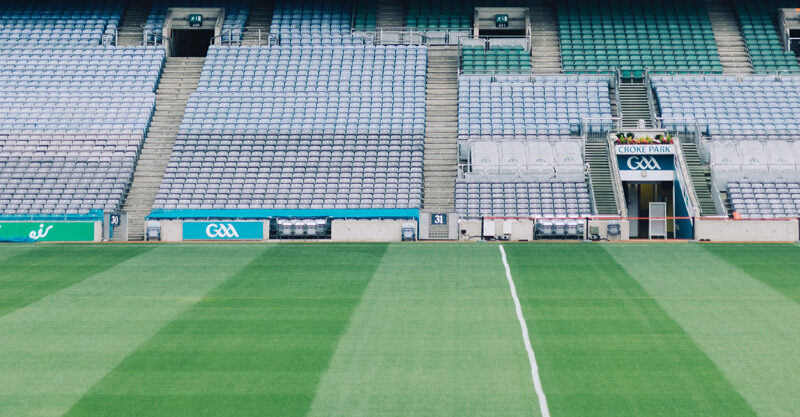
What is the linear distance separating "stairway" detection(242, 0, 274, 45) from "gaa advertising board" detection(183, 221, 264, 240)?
18010mm

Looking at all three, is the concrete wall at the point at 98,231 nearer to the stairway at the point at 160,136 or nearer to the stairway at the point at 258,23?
the stairway at the point at 160,136

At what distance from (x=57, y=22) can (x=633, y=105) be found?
3302 centimetres

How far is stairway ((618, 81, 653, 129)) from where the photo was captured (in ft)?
121

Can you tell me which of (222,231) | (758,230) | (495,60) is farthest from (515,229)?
(495,60)

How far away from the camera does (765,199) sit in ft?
104

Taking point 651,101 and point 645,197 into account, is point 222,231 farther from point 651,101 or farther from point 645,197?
point 651,101

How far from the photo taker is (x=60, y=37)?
43969mm

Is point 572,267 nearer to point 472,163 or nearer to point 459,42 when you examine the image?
point 472,163

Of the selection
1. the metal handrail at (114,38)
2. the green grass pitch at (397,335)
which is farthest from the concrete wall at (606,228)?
the metal handrail at (114,38)

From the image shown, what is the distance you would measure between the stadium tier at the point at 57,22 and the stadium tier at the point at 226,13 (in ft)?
7.22

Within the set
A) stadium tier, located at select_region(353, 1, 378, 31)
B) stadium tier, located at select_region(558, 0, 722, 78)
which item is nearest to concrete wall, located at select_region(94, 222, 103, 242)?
stadium tier, located at select_region(353, 1, 378, 31)

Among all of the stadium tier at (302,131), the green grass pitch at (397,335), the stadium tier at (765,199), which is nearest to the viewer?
the green grass pitch at (397,335)

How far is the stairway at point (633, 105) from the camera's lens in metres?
37.0

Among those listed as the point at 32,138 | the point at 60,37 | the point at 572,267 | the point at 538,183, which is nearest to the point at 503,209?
the point at 538,183
